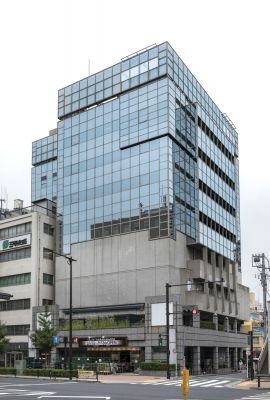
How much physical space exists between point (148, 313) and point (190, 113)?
1154 inches

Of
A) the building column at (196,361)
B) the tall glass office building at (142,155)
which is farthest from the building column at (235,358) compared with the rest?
the building column at (196,361)

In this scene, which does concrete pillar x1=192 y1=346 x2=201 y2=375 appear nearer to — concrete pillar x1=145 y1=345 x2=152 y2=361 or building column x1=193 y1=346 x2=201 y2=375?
building column x1=193 y1=346 x2=201 y2=375

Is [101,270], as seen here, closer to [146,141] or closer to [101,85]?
[146,141]

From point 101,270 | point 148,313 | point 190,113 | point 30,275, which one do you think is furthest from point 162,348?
point 190,113

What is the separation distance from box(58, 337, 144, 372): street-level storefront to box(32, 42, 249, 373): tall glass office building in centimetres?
29

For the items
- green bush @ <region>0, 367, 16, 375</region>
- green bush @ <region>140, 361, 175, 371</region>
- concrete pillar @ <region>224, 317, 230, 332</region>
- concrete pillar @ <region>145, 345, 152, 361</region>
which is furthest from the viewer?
concrete pillar @ <region>224, 317, 230, 332</region>

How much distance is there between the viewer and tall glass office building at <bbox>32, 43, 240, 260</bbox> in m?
70.1

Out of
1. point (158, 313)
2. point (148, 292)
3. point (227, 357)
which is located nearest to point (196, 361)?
point (158, 313)

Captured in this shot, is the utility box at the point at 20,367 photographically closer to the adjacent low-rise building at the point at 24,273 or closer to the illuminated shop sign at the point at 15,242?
the adjacent low-rise building at the point at 24,273

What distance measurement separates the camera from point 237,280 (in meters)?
91.8

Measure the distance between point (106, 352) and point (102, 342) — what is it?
10.1 feet

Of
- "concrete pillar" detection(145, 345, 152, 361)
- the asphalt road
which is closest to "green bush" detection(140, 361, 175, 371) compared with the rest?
"concrete pillar" detection(145, 345, 152, 361)

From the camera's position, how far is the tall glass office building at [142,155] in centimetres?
7012

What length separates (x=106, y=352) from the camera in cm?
6669
